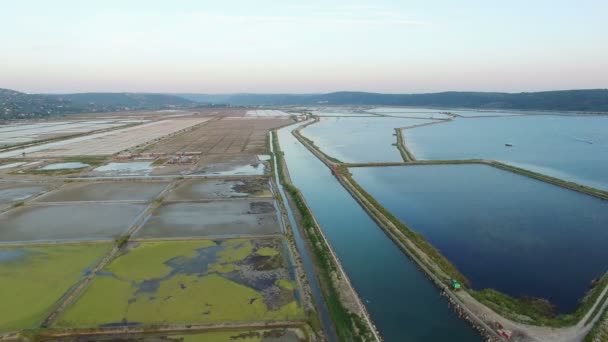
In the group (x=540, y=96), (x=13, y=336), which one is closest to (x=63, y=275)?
(x=13, y=336)

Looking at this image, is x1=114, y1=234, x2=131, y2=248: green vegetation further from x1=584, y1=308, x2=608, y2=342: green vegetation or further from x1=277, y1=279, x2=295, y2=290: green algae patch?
x1=584, y1=308, x2=608, y2=342: green vegetation

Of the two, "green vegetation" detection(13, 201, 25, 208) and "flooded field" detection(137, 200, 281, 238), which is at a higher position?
"green vegetation" detection(13, 201, 25, 208)

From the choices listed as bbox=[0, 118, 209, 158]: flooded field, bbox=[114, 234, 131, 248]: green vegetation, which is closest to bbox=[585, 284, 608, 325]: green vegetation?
bbox=[114, 234, 131, 248]: green vegetation

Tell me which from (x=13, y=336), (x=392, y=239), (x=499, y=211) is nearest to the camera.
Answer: (x=13, y=336)

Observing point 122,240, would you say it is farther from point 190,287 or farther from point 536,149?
point 536,149

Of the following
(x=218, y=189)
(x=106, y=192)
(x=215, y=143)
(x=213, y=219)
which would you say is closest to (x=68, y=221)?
(x=106, y=192)

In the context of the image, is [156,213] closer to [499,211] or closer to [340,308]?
[340,308]
